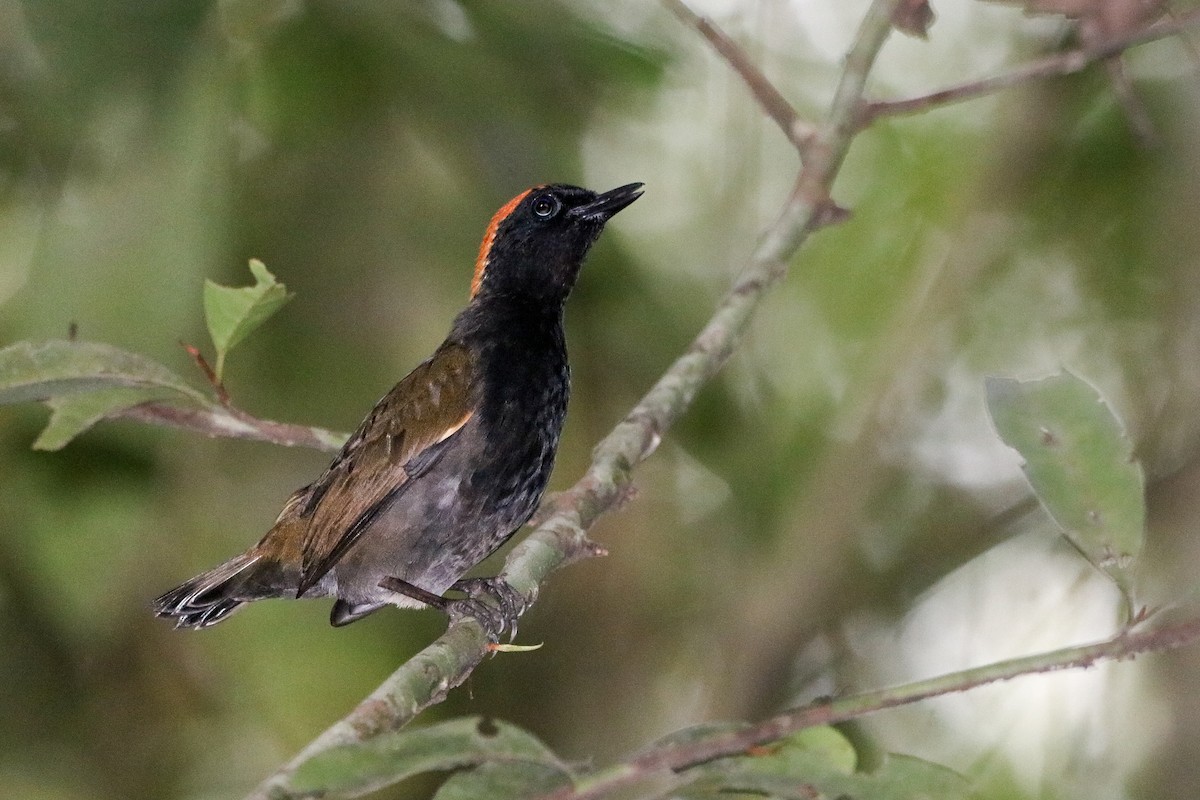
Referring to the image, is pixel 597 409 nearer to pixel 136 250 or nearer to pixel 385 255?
pixel 385 255

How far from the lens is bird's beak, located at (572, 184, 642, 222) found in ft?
15.3

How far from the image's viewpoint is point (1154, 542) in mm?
4652

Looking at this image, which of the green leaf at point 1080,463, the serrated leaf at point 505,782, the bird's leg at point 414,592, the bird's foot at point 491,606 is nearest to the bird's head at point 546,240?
the bird's leg at point 414,592

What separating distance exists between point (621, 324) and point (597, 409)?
27.8 inches

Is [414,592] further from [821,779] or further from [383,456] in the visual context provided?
[821,779]

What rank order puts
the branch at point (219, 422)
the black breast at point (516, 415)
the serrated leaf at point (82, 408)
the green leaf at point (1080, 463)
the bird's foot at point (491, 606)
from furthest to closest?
the black breast at point (516, 415) → the bird's foot at point (491, 606) → the branch at point (219, 422) → the serrated leaf at point (82, 408) → the green leaf at point (1080, 463)

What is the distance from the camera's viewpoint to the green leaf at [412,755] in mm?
1674

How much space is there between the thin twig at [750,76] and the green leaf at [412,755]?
93.1 inches

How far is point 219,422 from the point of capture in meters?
3.30

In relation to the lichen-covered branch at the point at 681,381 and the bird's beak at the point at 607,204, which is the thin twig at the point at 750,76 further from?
the bird's beak at the point at 607,204

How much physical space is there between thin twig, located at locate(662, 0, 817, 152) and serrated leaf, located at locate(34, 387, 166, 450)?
6.03 ft

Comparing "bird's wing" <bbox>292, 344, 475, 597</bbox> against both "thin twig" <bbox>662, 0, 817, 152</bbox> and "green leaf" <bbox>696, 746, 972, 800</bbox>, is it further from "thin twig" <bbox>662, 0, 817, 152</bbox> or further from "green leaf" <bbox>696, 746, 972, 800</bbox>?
"green leaf" <bbox>696, 746, 972, 800</bbox>

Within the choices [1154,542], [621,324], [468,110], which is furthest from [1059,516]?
[621,324]

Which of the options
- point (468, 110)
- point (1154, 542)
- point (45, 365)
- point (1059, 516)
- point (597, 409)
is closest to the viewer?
point (1059, 516)
